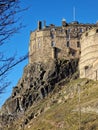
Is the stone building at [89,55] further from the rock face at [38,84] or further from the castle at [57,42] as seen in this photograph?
the rock face at [38,84]

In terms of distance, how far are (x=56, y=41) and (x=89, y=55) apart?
659 inches

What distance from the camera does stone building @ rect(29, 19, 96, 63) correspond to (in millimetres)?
99375

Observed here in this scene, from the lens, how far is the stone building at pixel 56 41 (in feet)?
326

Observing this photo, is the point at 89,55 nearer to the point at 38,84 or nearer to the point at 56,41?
the point at 38,84

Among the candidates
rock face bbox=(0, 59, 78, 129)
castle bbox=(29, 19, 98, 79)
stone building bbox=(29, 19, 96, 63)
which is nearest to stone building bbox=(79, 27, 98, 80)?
castle bbox=(29, 19, 98, 79)

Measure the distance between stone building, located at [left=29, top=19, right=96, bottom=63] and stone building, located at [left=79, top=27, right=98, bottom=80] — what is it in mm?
7310

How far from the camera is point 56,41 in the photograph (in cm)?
10281

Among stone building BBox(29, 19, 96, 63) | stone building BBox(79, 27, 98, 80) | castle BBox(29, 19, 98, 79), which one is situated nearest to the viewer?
stone building BBox(79, 27, 98, 80)

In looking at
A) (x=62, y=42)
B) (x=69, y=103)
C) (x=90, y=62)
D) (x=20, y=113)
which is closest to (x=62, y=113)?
(x=69, y=103)

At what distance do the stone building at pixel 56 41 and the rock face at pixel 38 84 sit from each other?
8.20 ft

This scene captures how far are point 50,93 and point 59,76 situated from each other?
4.91 meters

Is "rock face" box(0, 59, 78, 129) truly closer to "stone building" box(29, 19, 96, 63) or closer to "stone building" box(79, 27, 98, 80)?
"stone building" box(29, 19, 96, 63)

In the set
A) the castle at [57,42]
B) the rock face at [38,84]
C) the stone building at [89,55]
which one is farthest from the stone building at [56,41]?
the stone building at [89,55]

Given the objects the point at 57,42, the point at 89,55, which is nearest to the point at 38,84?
the point at 57,42
